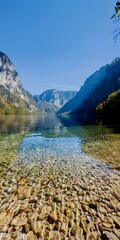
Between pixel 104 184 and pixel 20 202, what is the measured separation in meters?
5.64

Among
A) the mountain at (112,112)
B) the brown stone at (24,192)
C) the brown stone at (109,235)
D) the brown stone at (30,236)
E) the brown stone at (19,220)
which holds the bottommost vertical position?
the brown stone at (24,192)

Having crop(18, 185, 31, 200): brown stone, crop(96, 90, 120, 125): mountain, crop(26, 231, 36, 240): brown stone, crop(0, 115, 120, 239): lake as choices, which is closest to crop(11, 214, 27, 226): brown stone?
crop(0, 115, 120, 239): lake

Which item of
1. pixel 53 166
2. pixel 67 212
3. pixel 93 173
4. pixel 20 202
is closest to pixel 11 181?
pixel 20 202

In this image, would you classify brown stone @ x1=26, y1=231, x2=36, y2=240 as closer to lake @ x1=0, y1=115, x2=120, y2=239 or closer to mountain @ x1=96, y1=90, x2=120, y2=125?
lake @ x1=0, y1=115, x2=120, y2=239

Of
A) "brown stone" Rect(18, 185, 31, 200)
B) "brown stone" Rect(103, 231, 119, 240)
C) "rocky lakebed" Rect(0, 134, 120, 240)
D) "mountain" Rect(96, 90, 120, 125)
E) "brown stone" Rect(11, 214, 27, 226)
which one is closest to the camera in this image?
"brown stone" Rect(103, 231, 119, 240)

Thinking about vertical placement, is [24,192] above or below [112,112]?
below

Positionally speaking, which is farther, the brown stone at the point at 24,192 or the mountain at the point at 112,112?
the mountain at the point at 112,112

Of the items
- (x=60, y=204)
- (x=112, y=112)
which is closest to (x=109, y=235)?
(x=60, y=204)

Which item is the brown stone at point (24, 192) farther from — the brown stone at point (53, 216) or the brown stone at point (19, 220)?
the brown stone at point (53, 216)

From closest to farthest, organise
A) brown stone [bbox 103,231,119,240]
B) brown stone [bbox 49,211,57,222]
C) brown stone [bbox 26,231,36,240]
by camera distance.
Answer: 1. brown stone [bbox 103,231,119,240]
2. brown stone [bbox 26,231,36,240]
3. brown stone [bbox 49,211,57,222]

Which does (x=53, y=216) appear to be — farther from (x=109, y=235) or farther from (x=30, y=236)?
(x=109, y=235)

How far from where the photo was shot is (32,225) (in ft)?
21.4

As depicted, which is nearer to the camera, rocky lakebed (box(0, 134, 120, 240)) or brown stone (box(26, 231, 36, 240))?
brown stone (box(26, 231, 36, 240))

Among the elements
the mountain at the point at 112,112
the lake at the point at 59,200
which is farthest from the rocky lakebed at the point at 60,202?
the mountain at the point at 112,112
